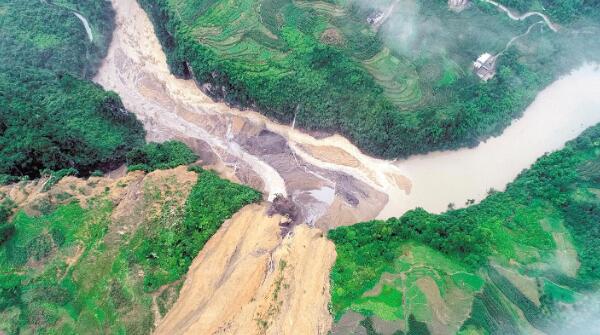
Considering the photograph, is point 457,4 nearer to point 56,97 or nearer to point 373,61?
point 373,61

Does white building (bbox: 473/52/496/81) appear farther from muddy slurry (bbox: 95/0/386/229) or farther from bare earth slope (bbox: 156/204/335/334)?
bare earth slope (bbox: 156/204/335/334)

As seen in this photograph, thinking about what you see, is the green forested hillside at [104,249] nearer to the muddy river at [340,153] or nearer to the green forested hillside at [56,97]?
the green forested hillside at [56,97]

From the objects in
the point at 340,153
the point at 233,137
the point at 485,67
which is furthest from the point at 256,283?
the point at 485,67

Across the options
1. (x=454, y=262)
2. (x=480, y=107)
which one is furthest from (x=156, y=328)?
(x=480, y=107)

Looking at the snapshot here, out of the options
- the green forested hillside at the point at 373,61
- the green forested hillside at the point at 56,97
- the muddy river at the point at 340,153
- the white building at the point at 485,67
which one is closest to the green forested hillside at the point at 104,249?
the green forested hillside at the point at 56,97

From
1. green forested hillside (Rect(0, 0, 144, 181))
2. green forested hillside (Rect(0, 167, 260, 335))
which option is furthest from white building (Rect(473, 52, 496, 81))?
green forested hillside (Rect(0, 0, 144, 181))

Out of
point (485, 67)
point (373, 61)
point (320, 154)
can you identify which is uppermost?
point (485, 67)
